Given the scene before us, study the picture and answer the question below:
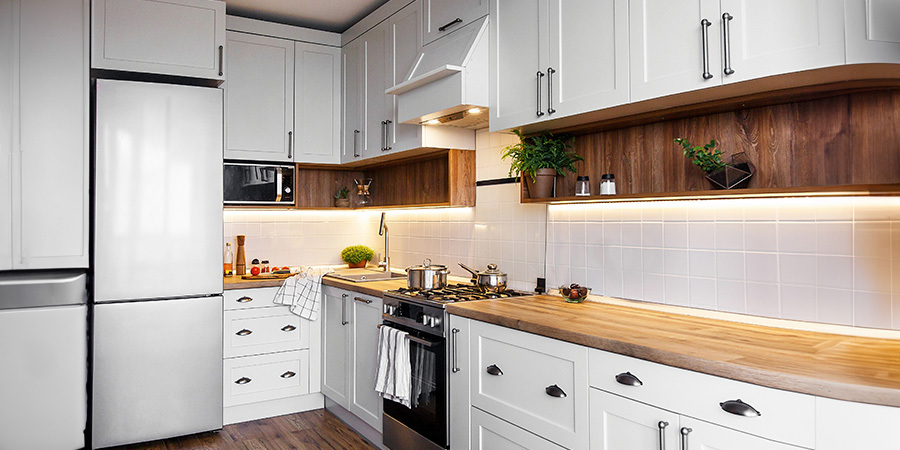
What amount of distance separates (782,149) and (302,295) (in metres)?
3.01

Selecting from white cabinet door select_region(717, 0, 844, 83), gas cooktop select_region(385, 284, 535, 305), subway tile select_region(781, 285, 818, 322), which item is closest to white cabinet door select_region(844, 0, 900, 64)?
white cabinet door select_region(717, 0, 844, 83)

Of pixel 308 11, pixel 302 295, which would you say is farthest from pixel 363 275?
pixel 308 11

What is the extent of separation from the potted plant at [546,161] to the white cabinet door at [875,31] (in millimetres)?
1303

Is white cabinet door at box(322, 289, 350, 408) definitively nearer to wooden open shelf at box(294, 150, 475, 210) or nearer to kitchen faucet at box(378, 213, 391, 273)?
kitchen faucet at box(378, 213, 391, 273)

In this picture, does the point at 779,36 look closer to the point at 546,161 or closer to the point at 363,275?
the point at 546,161

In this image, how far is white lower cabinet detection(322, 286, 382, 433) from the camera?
134 inches

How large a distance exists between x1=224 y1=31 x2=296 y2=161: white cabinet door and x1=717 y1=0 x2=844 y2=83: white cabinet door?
10.2 feet

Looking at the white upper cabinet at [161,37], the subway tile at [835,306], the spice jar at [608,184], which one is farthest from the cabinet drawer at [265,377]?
the subway tile at [835,306]

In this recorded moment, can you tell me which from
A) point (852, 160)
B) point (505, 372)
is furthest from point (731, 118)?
point (505, 372)

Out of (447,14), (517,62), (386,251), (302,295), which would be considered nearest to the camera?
(517,62)

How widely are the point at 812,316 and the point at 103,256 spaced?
3471mm

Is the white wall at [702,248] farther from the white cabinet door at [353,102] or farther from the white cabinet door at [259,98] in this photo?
the white cabinet door at [259,98]

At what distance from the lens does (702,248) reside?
7.66ft

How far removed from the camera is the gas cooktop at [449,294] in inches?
112
